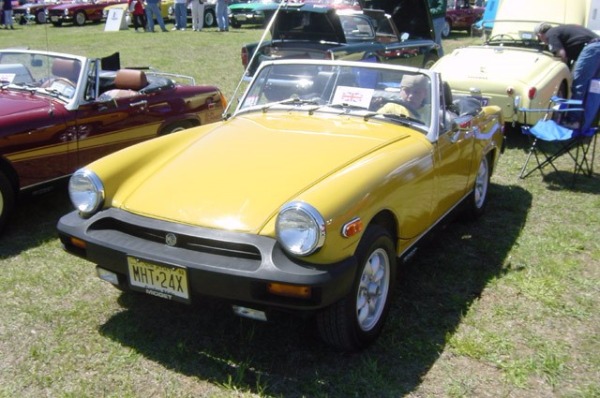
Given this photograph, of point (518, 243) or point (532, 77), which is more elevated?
point (532, 77)

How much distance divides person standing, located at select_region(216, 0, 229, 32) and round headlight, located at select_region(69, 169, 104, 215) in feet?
60.8

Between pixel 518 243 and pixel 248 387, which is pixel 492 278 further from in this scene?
pixel 248 387

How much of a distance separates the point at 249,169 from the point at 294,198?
1.67 ft

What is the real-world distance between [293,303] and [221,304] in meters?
0.42

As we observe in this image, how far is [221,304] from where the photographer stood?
2975mm

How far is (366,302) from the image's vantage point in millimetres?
3252

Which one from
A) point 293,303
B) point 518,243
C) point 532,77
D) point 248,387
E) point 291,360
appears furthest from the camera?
point 532,77

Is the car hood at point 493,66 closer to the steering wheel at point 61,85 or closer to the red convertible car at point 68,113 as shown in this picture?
the red convertible car at point 68,113

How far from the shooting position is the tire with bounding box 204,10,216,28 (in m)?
23.3

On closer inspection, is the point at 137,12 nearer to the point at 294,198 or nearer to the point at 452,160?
Result: the point at 452,160

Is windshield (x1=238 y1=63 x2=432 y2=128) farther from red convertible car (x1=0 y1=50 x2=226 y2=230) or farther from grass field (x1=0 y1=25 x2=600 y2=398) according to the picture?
red convertible car (x1=0 y1=50 x2=226 y2=230)

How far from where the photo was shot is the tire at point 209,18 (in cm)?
2328

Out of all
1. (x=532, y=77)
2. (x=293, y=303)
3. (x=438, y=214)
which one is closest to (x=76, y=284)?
(x=293, y=303)

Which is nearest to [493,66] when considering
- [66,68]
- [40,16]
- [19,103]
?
[66,68]
